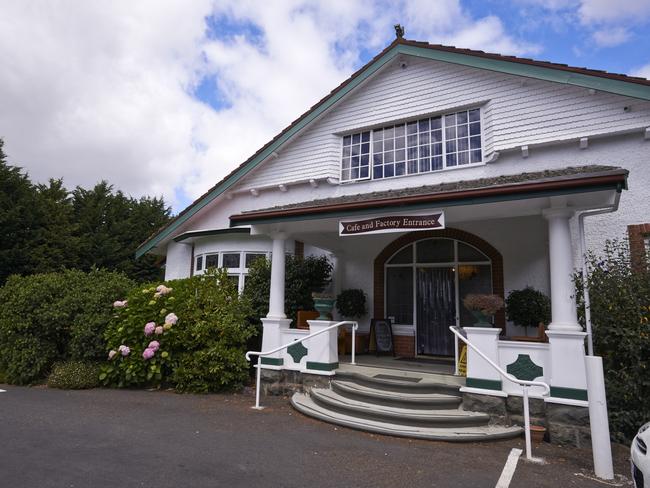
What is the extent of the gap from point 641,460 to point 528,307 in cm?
484

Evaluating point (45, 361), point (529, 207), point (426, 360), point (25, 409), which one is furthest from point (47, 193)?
point (529, 207)

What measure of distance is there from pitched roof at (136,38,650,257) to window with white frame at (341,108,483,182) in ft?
3.40

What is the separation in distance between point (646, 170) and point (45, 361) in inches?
475

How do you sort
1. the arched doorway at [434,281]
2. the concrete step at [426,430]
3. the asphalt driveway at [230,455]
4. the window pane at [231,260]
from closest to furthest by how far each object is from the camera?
1. the asphalt driveway at [230,455]
2. the concrete step at [426,430]
3. the arched doorway at [434,281]
4. the window pane at [231,260]

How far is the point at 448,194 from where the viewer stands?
21.2ft

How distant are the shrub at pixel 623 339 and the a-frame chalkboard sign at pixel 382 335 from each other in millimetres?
4357

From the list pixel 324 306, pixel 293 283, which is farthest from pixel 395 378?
pixel 293 283

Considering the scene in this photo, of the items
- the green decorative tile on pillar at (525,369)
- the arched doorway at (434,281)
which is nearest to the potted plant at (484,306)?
the green decorative tile on pillar at (525,369)

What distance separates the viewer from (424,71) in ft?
32.7

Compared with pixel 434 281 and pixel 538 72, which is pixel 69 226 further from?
pixel 538 72

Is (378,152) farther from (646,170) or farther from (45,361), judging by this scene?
(45,361)

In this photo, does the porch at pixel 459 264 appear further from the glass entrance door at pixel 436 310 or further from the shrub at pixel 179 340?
the shrub at pixel 179 340

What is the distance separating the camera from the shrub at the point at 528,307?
779cm

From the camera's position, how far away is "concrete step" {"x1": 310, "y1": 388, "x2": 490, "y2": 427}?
225 inches
